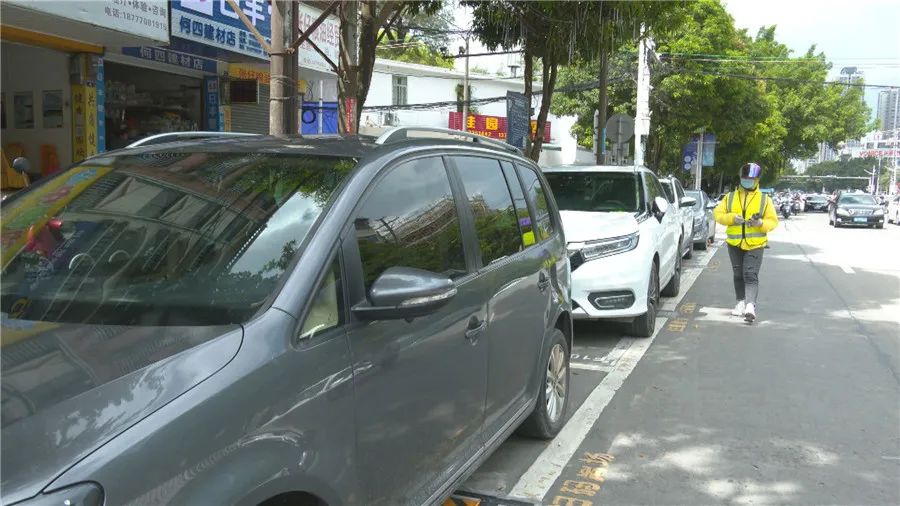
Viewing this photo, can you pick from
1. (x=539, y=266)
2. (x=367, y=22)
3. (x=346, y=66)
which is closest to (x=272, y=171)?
(x=539, y=266)

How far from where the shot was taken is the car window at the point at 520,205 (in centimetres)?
415

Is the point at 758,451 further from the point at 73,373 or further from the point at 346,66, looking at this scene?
the point at 346,66

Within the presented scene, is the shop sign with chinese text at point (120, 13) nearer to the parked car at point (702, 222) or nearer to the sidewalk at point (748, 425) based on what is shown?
the sidewalk at point (748, 425)

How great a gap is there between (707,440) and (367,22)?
6.10m

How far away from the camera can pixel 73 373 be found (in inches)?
71.5

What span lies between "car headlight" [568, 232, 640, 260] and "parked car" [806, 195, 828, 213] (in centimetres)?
4932

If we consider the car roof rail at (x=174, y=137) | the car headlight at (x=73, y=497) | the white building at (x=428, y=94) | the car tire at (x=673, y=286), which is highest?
the white building at (x=428, y=94)

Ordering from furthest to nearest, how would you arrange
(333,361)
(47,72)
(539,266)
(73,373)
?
(47,72) → (539,266) → (333,361) → (73,373)

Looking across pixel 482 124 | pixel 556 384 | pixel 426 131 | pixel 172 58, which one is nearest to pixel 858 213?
pixel 482 124

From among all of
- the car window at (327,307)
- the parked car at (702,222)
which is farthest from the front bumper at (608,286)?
the parked car at (702,222)

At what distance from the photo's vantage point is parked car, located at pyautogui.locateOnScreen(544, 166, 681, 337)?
23.0ft

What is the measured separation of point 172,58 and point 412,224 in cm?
885

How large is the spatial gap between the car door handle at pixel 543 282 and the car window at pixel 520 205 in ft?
0.67

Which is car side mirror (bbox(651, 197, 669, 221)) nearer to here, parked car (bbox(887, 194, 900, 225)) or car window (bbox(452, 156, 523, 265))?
car window (bbox(452, 156, 523, 265))
